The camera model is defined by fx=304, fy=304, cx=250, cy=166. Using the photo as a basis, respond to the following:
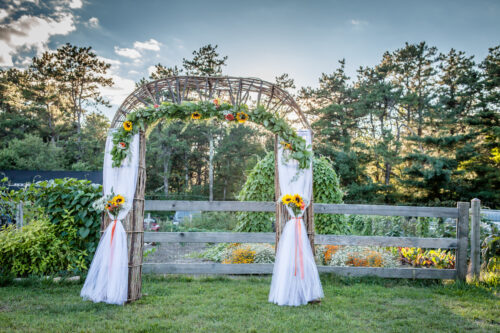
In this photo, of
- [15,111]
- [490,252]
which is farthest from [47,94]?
[490,252]

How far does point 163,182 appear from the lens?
87.2 feet

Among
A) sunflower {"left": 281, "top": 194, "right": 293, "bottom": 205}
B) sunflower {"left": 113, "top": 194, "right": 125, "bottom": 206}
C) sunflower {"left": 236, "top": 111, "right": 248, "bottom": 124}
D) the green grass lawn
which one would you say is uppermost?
sunflower {"left": 236, "top": 111, "right": 248, "bottom": 124}

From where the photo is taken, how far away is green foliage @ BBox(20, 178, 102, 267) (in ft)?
15.0

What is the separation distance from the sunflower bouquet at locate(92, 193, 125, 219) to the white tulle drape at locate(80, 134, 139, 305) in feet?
0.17

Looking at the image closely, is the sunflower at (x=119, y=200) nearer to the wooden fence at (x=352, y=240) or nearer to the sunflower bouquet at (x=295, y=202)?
the wooden fence at (x=352, y=240)

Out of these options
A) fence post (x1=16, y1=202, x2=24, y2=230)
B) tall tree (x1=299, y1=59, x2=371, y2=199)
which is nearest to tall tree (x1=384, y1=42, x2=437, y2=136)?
tall tree (x1=299, y1=59, x2=371, y2=199)

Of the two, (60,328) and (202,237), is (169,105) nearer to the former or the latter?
(202,237)

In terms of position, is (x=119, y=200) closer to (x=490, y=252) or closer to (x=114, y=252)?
(x=114, y=252)

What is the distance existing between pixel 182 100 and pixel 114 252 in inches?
82.5

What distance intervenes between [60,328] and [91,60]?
24.6 meters

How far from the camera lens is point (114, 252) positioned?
3.70 meters

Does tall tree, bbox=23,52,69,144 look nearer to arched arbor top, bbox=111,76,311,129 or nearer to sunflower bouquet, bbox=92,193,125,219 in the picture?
arched arbor top, bbox=111,76,311,129

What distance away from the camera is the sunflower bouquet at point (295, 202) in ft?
12.8

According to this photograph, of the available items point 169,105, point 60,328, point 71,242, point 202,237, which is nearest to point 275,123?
point 169,105
